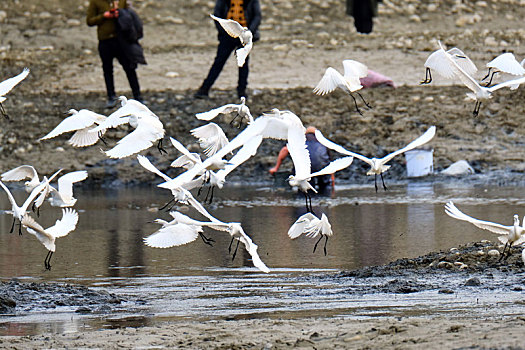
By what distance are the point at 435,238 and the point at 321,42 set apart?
13.2m

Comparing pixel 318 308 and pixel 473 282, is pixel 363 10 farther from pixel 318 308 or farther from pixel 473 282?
pixel 318 308

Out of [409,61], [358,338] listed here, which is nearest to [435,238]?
[358,338]

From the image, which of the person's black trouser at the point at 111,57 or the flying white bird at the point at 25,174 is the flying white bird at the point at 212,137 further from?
the person's black trouser at the point at 111,57

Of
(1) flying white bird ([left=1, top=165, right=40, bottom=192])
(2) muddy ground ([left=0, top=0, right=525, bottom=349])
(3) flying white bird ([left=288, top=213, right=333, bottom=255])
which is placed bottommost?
(2) muddy ground ([left=0, top=0, right=525, bottom=349])

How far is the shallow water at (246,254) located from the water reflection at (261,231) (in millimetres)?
12

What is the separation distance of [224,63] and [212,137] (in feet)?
30.1

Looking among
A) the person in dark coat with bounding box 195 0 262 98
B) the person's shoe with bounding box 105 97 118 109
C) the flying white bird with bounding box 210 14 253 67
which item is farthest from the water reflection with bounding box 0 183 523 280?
the person in dark coat with bounding box 195 0 262 98

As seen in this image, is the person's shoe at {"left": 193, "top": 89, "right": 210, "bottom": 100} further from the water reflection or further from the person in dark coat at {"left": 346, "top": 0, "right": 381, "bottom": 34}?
the person in dark coat at {"left": 346, "top": 0, "right": 381, "bottom": 34}

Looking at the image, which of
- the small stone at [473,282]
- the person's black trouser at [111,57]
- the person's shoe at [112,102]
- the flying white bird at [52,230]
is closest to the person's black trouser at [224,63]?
the person's black trouser at [111,57]

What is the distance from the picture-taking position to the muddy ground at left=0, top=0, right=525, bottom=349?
275 inches

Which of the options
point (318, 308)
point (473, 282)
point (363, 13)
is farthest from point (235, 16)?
point (318, 308)

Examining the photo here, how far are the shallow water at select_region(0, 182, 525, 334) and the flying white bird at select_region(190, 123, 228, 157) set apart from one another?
102 cm

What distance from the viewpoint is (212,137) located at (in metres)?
9.79

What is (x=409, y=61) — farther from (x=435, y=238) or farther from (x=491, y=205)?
(x=435, y=238)
